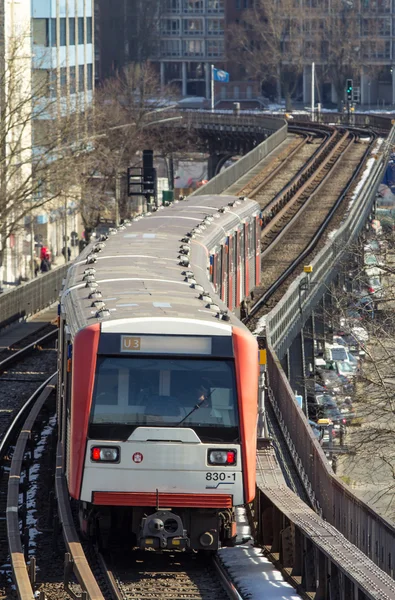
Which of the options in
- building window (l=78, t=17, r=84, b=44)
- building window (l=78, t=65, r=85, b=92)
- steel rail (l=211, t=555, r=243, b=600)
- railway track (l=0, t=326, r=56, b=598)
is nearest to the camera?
steel rail (l=211, t=555, r=243, b=600)

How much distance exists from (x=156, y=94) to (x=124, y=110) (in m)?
36.1

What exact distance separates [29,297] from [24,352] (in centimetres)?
1040

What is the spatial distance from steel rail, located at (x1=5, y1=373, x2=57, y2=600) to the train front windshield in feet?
5.13

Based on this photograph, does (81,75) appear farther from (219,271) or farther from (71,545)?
(71,545)

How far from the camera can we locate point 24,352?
1252 inches

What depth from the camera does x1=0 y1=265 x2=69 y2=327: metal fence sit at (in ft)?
129

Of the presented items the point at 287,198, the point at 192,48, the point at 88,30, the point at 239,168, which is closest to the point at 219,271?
the point at 287,198

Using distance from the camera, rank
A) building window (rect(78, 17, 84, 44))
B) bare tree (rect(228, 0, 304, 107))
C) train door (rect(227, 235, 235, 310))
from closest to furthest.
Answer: train door (rect(227, 235, 235, 310))
building window (rect(78, 17, 84, 44))
bare tree (rect(228, 0, 304, 107))

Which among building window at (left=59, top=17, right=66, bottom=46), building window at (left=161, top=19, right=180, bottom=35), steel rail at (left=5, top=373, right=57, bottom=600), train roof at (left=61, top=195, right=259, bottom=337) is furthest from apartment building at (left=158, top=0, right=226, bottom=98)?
train roof at (left=61, top=195, right=259, bottom=337)

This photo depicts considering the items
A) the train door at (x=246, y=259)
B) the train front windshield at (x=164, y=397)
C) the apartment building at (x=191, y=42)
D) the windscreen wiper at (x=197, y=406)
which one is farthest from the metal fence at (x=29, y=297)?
the apartment building at (x=191, y=42)

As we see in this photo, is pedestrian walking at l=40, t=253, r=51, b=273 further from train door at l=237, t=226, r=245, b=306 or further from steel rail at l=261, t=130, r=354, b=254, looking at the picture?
train door at l=237, t=226, r=245, b=306

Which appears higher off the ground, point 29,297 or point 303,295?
point 303,295

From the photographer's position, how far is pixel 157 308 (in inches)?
588

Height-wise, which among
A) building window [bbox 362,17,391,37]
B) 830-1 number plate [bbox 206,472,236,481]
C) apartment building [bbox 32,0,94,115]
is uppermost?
building window [bbox 362,17,391,37]
